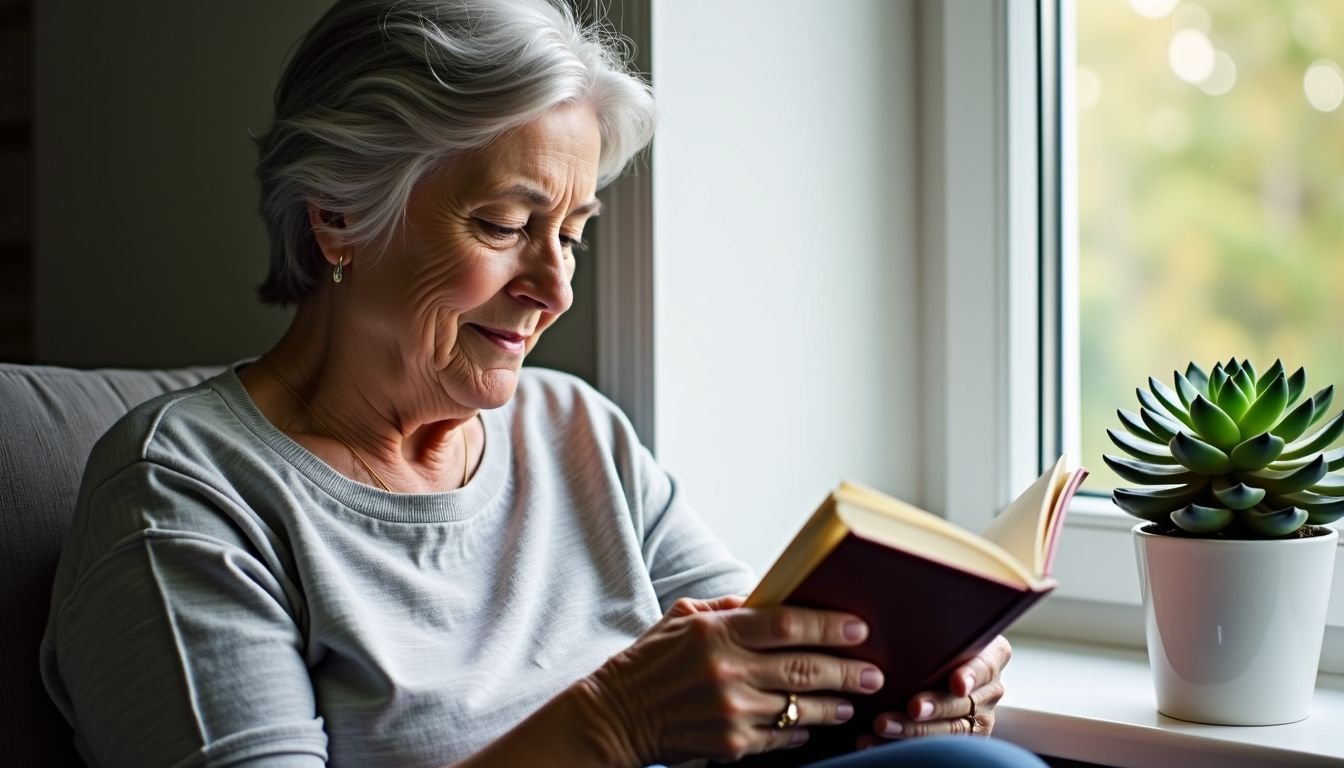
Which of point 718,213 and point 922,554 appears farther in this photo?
point 718,213

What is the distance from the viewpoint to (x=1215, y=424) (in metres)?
1.10

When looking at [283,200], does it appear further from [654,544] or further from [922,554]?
[922,554]

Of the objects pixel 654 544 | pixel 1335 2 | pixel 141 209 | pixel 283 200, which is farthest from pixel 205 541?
pixel 1335 2

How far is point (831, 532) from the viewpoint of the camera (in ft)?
2.61

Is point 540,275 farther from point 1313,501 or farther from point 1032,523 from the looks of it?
point 1313,501

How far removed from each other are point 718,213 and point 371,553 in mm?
614

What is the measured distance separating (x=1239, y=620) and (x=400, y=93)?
3.07 ft

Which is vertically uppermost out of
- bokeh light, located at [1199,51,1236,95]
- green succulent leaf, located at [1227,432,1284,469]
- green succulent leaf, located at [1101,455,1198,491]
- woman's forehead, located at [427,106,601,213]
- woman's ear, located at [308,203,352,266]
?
Result: bokeh light, located at [1199,51,1236,95]

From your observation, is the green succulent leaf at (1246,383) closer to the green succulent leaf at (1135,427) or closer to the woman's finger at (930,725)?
the green succulent leaf at (1135,427)

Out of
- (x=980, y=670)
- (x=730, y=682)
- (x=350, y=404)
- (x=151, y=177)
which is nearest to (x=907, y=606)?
(x=730, y=682)

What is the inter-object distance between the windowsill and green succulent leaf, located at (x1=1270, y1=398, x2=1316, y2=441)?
285 mm

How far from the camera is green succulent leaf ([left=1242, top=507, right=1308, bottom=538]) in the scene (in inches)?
42.3

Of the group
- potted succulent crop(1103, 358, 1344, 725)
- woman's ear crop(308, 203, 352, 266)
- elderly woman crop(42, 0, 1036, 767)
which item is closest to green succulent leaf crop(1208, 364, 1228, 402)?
potted succulent crop(1103, 358, 1344, 725)

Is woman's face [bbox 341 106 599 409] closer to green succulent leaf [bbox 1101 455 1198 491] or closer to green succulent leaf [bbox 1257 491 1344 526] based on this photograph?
green succulent leaf [bbox 1101 455 1198 491]
